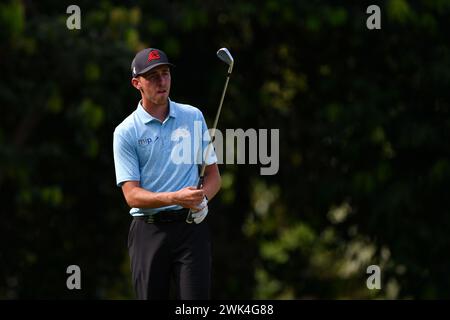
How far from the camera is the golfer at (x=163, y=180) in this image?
712cm

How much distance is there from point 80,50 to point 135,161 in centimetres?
927

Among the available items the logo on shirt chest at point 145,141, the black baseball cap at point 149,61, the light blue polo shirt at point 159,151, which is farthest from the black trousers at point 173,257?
the black baseball cap at point 149,61

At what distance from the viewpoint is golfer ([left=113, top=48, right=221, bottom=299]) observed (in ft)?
23.4

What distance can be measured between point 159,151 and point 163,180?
165mm

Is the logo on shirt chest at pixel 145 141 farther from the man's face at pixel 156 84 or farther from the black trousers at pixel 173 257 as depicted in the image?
the black trousers at pixel 173 257

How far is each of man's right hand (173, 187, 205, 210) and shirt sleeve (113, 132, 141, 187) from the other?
38cm

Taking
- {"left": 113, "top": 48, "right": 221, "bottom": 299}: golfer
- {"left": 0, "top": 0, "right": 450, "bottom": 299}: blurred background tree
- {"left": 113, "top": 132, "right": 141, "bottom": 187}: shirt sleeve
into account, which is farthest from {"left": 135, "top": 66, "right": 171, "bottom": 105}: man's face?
{"left": 0, "top": 0, "right": 450, "bottom": 299}: blurred background tree

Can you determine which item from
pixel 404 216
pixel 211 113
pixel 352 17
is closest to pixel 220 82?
pixel 211 113

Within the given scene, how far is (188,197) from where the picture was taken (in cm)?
684

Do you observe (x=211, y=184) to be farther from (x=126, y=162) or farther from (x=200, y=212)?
(x=126, y=162)

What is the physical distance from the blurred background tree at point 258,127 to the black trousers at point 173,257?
8.49 m

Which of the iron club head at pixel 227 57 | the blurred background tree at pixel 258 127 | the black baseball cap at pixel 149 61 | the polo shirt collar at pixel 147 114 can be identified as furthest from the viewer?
the blurred background tree at pixel 258 127

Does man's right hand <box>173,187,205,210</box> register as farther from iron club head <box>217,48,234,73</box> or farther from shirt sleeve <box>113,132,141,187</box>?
iron club head <box>217,48,234,73</box>

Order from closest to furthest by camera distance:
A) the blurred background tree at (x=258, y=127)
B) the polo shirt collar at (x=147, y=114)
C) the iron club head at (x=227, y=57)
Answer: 1. the iron club head at (x=227, y=57)
2. the polo shirt collar at (x=147, y=114)
3. the blurred background tree at (x=258, y=127)
